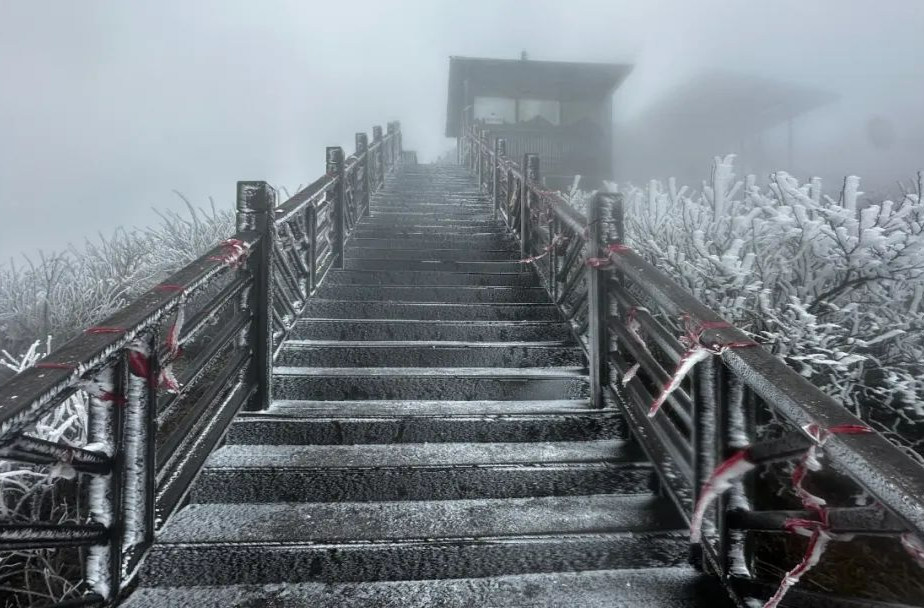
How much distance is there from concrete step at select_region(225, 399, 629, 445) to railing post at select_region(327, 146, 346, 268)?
2.76 metres

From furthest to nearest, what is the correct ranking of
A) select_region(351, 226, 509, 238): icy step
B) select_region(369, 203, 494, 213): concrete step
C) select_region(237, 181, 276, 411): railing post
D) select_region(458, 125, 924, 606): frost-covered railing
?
select_region(369, 203, 494, 213): concrete step → select_region(351, 226, 509, 238): icy step → select_region(237, 181, 276, 411): railing post → select_region(458, 125, 924, 606): frost-covered railing

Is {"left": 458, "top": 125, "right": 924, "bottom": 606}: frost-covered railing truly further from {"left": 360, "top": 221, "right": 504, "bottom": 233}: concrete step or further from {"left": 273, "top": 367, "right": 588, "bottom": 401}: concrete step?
{"left": 360, "top": 221, "right": 504, "bottom": 233}: concrete step

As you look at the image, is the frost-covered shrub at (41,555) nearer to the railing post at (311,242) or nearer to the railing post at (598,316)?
the railing post at (311,242)

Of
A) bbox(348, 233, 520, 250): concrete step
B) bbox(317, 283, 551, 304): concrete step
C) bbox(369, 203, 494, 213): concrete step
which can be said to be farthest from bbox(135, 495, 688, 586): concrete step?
bbox(369, 203, 494, 213): concrete step

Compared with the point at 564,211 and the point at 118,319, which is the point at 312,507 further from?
the point at 564,211

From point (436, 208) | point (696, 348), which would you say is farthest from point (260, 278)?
point (436, 208)

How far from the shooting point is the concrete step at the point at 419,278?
5203 millimetres

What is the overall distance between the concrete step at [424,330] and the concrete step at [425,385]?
0.54 meters

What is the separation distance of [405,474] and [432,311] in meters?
2.02

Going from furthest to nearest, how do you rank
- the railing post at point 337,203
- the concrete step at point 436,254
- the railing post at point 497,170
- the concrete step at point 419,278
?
the railing post at point 497,170, the concrete step at point 436,254, the railing post at point 337,203, the concrete step at point 419,278

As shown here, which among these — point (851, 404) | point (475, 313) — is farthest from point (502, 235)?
point (851, 404)

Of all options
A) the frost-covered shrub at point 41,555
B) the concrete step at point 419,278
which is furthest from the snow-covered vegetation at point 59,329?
the concrete step at point 419,278

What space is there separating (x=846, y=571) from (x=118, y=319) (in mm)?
3236

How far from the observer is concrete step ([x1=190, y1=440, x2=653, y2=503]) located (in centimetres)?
255
